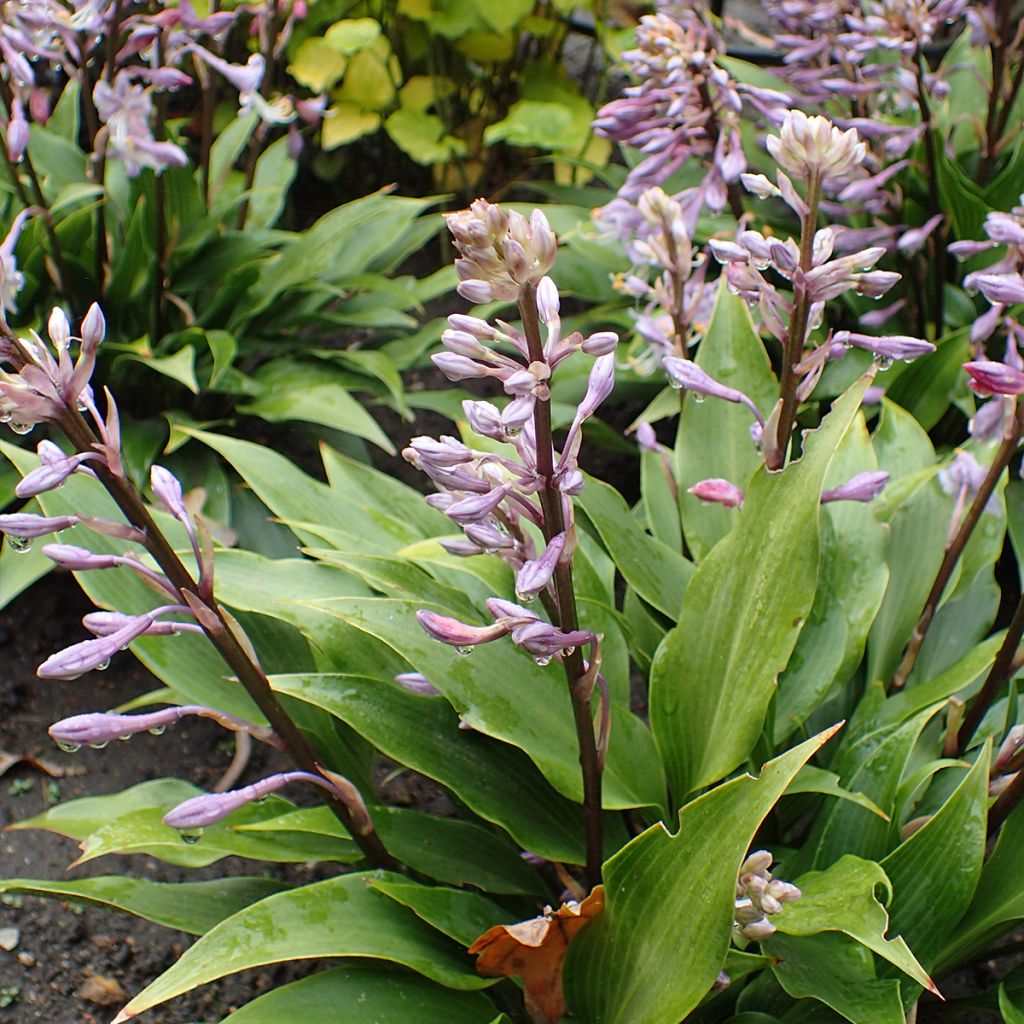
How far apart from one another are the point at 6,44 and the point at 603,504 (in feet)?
5.63

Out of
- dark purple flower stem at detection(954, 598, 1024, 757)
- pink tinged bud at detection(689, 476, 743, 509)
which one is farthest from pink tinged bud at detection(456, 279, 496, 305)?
dark purple flower stem at detection(954, 598, 1024, 757)

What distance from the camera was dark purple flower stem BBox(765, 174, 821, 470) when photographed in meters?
1.53

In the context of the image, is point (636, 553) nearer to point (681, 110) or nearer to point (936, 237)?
point (681, 110)

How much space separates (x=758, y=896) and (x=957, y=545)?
793mm

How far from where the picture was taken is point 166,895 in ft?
6.05

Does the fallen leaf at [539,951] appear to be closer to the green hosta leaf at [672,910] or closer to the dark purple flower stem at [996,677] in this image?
the green hosta leaf at [672,910]

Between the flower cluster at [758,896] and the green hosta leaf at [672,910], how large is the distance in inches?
2.7

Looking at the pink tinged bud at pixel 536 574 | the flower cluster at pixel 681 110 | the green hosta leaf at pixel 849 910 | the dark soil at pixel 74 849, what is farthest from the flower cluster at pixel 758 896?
the flower cluster at pixel 681 110

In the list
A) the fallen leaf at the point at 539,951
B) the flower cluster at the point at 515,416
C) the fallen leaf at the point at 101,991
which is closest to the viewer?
the flower cluster at the point at 515,416

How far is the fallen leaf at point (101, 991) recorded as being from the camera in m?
A: 2.18

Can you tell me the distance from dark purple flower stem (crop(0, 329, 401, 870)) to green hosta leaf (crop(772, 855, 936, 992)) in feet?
2.10

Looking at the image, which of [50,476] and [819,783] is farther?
[819,783]

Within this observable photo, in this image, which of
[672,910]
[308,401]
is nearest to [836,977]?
[672,910]

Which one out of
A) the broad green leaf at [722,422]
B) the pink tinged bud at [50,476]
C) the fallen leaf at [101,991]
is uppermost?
the pink tinged bud at [50,476]
